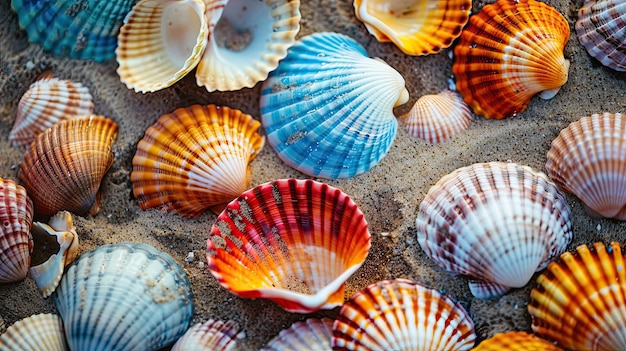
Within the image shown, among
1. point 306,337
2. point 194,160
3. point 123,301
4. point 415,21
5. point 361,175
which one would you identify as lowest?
point 306,337

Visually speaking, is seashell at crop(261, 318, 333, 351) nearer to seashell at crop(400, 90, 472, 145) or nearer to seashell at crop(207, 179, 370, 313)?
seashell at crop(207, 179, 370, 313)

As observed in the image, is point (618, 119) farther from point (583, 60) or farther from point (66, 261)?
point (66, 261)

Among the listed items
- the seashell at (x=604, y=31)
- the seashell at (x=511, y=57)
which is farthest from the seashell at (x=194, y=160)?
the seashell at (x=604, y=31)

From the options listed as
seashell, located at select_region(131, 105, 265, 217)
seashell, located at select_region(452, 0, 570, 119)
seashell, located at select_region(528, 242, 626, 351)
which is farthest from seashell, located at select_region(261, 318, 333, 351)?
seashell, located at select_region(452, 0, 570, 119)

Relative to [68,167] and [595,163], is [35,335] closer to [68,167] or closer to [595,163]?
[68,167]

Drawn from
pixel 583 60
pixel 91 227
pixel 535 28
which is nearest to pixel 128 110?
pixel 91 227

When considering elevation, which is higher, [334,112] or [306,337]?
[334,112]

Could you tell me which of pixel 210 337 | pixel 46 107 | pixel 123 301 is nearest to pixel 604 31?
pixel 210 337

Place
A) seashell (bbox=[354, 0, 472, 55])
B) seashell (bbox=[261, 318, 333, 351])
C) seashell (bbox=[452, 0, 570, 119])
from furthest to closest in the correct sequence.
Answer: seashell (bbox=[354, 0, 472, 55]), seashell (bbox=[452, 0, 570, 119]), seashell (bbox=[261, 318, 333, 351])
